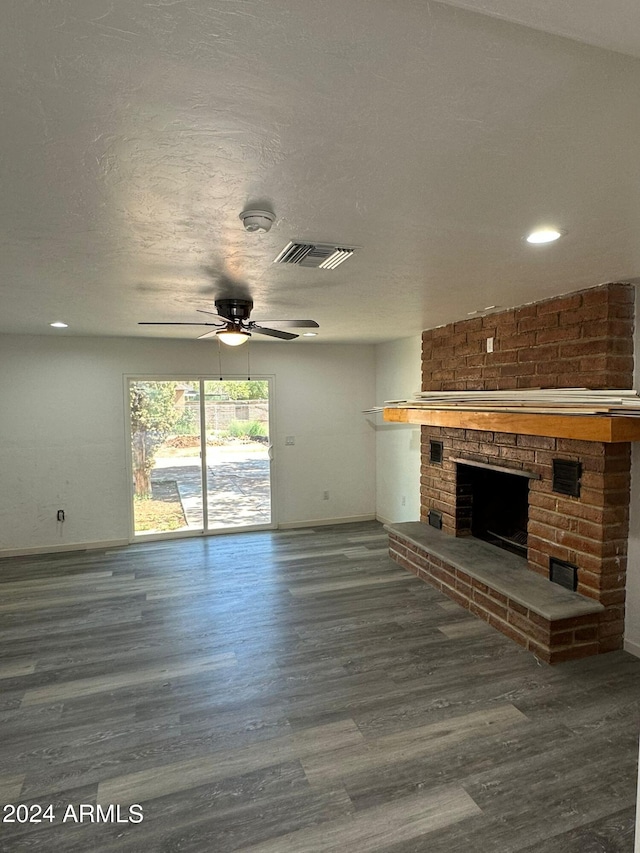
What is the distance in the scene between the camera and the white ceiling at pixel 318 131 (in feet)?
2.80

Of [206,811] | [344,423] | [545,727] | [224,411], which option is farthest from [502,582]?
[224,411]

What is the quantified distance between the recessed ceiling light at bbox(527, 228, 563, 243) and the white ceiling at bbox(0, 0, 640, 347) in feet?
0.19

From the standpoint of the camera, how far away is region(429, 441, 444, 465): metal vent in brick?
183 inches

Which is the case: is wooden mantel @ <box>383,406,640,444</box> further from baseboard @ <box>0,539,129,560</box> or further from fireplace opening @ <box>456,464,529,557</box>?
baseboard @ <box>0,539,129,560</box>

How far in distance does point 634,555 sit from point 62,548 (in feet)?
18.3

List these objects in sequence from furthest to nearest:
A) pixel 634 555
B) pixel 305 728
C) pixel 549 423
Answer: pixel 634 555 < pixel 549 423 < pixel 305 728

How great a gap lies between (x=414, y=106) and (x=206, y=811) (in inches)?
102

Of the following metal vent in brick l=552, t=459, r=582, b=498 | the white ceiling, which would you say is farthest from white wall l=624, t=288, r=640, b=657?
the white ceiling

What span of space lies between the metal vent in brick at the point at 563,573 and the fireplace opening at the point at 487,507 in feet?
2.96

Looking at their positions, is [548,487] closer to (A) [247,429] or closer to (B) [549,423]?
(B) [549,423]

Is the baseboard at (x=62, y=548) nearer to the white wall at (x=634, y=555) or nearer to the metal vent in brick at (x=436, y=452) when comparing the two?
the metal vent in brick at (x=436, y=452)

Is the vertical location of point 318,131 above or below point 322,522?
above

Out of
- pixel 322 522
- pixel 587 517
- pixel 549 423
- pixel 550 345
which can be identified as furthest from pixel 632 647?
pixel 322 522

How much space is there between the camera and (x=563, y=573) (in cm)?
321
